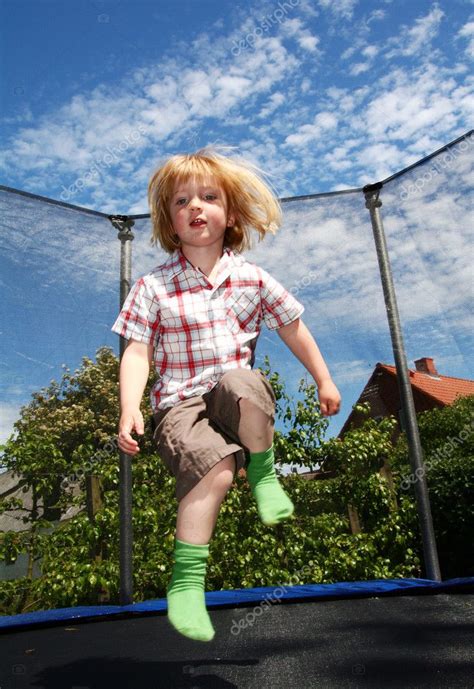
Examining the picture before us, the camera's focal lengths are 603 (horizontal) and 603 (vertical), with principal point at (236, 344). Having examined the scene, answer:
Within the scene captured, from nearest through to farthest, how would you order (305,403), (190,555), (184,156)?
(190,555)
(184,156)
(305,403)

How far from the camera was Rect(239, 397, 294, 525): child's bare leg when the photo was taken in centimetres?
95

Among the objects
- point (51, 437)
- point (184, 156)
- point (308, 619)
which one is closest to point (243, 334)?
point (184, 156)

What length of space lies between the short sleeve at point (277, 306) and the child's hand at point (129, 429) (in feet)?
1.08

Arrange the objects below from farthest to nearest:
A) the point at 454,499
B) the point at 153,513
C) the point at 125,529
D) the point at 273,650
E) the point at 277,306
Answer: the point at 454,499 < the point at 153,513 < the point at 125,529 < the point at 273,650 < the point at 277,306

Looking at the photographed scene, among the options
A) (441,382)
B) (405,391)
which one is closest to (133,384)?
(405,391)

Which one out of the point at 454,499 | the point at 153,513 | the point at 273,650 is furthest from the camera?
the point at 454,499

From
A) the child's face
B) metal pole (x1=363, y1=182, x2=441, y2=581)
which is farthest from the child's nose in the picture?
metal pole (x1=363, y1=182, x2=441, y2=581)

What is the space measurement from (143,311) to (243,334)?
0.63ft

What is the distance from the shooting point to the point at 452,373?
2.49 meters

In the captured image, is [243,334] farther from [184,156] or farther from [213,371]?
[184,156]

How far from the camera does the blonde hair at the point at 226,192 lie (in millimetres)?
1172

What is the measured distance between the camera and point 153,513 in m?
2.57

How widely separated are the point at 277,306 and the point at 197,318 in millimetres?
177

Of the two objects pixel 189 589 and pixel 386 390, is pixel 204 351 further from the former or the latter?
pixel 386 390
